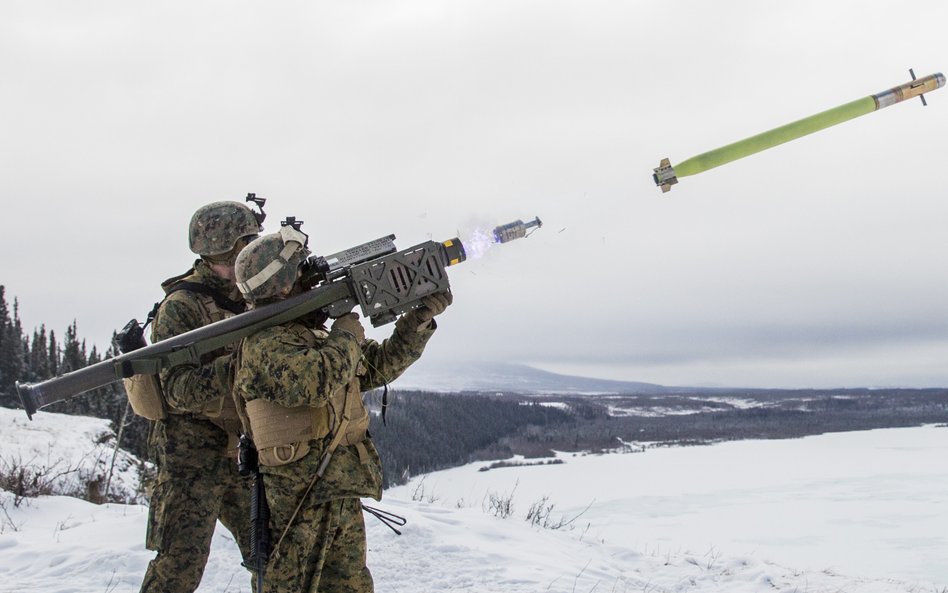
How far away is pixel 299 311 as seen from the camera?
12.9 ft

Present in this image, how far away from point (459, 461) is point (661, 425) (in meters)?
65.5

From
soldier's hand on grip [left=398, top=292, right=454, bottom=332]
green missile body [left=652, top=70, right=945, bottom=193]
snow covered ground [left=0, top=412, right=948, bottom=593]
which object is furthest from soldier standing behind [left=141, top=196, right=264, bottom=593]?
green missile body [left=652, top=70, right=945, bottom=193]

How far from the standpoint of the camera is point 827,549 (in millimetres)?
23750

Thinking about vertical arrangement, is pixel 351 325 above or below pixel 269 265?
below

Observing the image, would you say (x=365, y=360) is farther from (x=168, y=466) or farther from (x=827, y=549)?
(x=827, y=549)

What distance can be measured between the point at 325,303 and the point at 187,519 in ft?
5.19

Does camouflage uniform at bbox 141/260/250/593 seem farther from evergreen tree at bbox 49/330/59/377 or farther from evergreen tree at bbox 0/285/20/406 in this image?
evergreen tree at bbox 49/330/59/377

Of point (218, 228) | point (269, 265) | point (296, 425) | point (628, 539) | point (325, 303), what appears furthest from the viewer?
point (628, 539)

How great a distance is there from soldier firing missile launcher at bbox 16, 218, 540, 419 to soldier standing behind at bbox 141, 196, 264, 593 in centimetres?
19

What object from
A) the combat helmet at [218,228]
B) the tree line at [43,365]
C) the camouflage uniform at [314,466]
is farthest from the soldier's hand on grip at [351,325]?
the tree line at [43,365]

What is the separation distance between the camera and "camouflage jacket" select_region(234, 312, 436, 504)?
3.57 m

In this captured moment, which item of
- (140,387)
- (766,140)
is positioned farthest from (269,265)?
(766,140)

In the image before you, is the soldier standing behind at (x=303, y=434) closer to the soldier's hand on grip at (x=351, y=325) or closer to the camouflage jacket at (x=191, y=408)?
the soldier's hand on grip at (x=351, y=325)

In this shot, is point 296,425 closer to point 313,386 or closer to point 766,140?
point 313,386
